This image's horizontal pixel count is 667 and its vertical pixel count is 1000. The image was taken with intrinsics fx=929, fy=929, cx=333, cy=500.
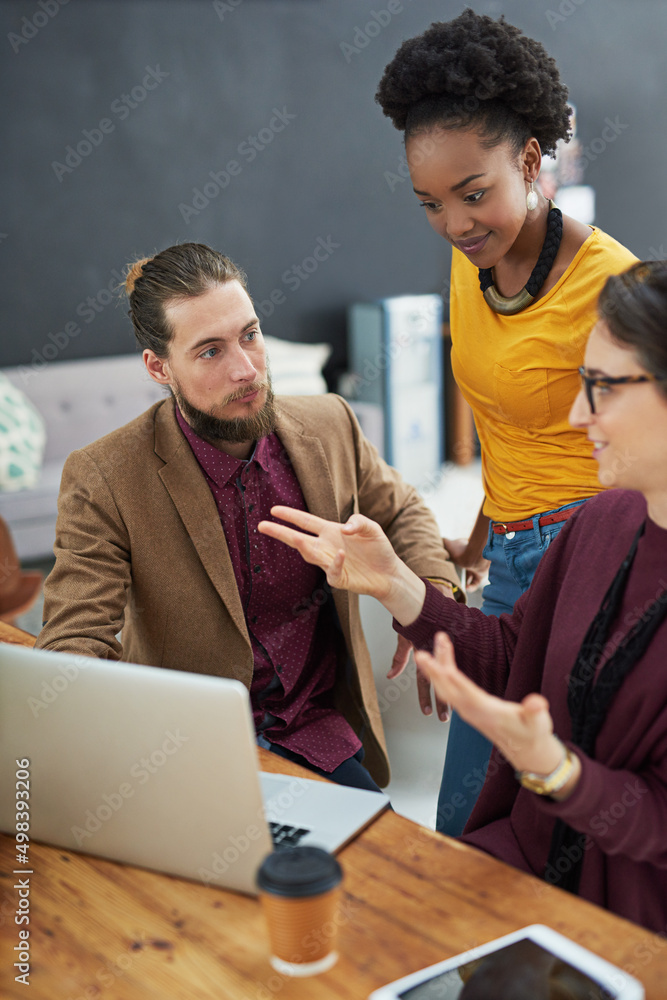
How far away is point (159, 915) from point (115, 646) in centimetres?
66

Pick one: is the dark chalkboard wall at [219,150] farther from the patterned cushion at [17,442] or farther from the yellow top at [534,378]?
the yellow top at [534,378]

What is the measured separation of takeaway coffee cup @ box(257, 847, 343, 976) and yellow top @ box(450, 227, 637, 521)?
37.5 inches

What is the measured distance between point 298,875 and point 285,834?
Answer: 0.29m

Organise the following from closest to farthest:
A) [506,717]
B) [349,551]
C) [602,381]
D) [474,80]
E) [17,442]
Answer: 1. [506,717]
2. [602,381]
3. [349,551]
4. [474,80]
5. [17,442]

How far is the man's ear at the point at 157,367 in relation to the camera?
1.86 m

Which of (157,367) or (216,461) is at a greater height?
(157,367)

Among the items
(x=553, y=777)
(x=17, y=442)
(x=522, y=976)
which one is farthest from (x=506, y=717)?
(x=17, y=442)

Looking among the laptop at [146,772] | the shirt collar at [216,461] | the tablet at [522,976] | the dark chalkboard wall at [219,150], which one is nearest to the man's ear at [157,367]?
the shirt collar at [216,461]

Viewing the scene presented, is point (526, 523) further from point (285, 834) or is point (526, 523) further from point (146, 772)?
point (146, 772)

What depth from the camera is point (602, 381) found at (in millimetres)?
1128

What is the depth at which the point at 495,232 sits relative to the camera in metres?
1.58

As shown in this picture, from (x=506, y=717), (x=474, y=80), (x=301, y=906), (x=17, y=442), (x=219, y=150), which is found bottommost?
(x=17, y=442)

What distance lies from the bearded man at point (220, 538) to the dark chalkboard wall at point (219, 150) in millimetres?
3412

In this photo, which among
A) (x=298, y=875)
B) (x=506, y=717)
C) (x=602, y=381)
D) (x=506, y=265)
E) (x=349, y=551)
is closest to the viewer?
(x=298, y=875)
